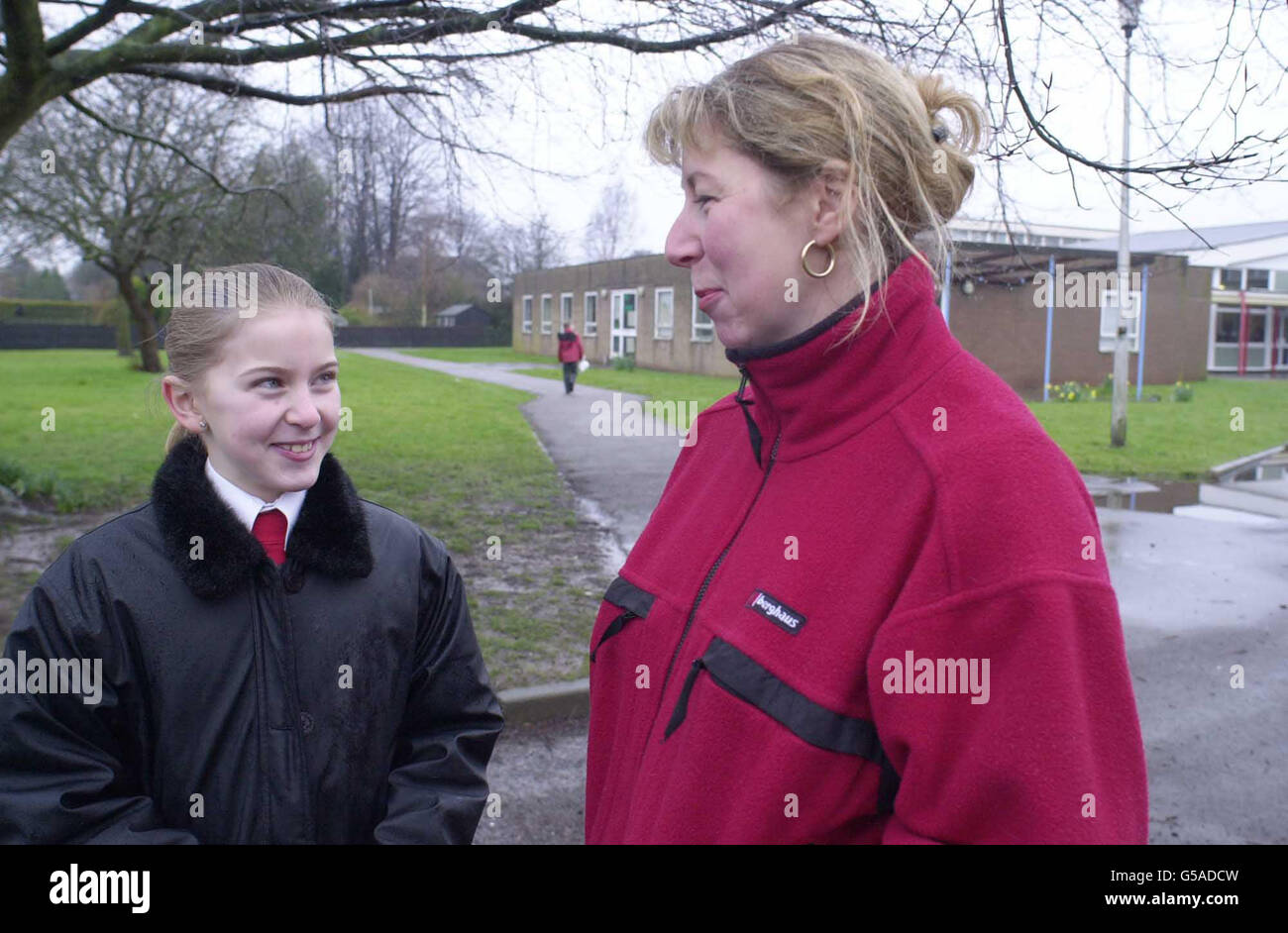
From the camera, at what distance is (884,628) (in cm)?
140

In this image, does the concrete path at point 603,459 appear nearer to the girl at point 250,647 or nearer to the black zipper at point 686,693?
the girl at point 250,647

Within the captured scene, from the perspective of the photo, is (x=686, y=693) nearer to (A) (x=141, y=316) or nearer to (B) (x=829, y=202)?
(B) (x=829, y=202)

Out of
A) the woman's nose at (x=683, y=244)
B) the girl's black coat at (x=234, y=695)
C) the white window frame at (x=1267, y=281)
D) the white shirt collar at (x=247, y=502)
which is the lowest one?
the girl's black coat at (x=234, y=695)

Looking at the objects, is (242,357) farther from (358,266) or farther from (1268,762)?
(358,266)

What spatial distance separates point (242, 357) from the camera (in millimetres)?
2109

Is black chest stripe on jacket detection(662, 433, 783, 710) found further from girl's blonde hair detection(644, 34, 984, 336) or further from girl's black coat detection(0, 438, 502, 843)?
girl's black coat detection(0, 438, 502, 843)

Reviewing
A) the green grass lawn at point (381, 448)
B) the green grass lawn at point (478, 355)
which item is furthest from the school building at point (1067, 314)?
the green grass lawn at point (381, 448)

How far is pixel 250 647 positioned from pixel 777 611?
1070 millimetres

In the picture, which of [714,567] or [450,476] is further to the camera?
[450,476]

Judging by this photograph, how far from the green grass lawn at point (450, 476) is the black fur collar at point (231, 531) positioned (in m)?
0.21

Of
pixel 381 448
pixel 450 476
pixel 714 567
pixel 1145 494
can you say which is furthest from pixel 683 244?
pixel 381 448

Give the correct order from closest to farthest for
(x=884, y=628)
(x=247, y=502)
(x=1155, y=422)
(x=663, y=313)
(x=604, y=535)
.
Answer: (x=884, y=628)
(x=247, y=502)
(x=604, y=535)
(x=1155, y=422)
(x=663, y=313)

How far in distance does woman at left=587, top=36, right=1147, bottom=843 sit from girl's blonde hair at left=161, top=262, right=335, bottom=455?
891 millimetres

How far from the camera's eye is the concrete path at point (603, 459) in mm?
10250
